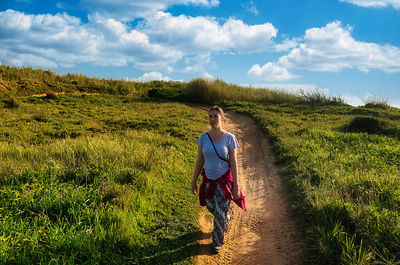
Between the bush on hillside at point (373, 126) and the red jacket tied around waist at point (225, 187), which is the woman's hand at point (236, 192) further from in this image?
the bush on hillside at point (373, 126)

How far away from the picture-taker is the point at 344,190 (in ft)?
19.0

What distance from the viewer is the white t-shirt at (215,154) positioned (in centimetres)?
427

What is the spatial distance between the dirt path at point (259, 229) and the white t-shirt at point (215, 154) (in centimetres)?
141

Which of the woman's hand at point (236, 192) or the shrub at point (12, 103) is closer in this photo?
the woman's hand at point (236, 192)

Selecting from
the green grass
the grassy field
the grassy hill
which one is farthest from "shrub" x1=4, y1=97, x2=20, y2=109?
the green grass

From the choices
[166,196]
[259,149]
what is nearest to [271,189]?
[166,196]

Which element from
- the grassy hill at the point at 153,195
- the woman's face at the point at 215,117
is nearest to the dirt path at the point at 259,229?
the grassy hill at the point at 153,195

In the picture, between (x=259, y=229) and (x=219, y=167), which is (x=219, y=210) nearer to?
(x=219, y=167)

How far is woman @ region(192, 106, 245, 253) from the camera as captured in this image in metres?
4.26

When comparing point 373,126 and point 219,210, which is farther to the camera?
point 373,126

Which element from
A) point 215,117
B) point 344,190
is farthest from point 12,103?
point 344,190

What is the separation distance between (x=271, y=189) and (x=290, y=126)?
7098 mm

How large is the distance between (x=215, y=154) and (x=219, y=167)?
8.8 inches

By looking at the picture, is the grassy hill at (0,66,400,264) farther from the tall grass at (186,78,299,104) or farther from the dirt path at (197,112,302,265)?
the tall grass at (186,78,299,104)
